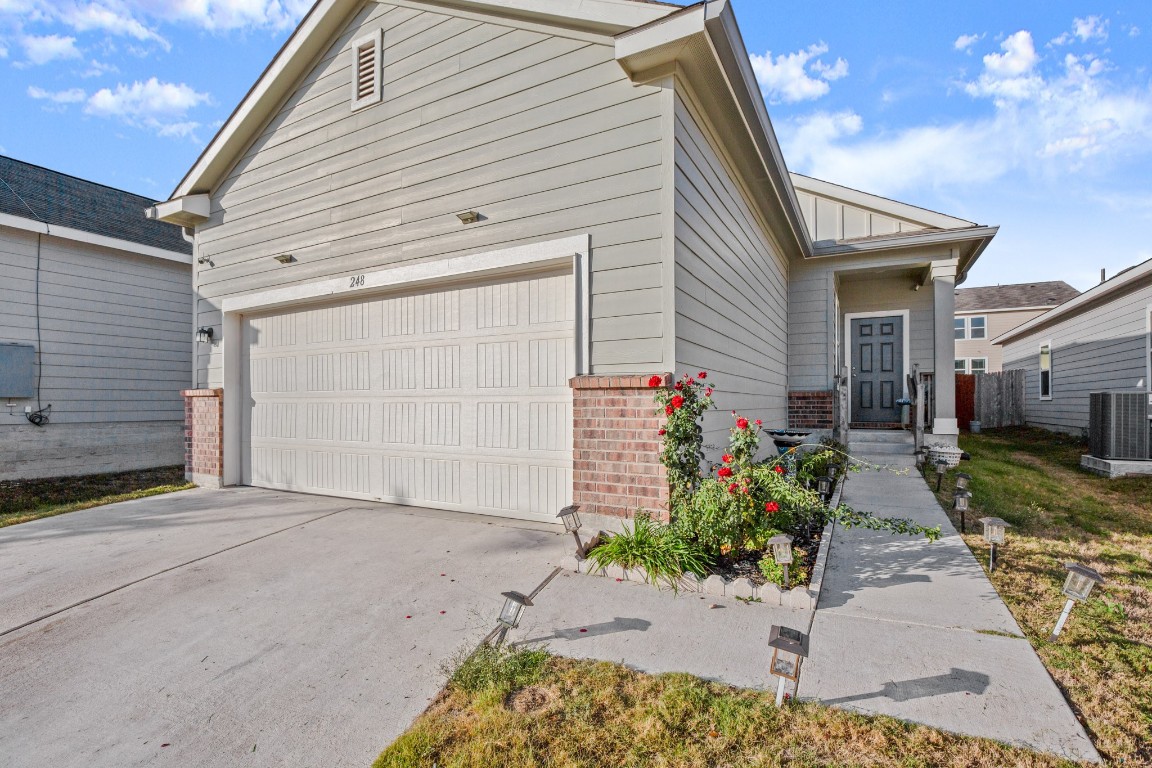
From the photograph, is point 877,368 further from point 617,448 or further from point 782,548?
point 782,548

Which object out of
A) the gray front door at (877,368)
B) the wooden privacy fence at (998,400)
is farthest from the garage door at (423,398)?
the wooden privacy fence at (998,400)

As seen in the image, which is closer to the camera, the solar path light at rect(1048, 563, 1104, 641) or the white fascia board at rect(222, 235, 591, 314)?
the solar path light at rect(1048, 563, 1104, 641)

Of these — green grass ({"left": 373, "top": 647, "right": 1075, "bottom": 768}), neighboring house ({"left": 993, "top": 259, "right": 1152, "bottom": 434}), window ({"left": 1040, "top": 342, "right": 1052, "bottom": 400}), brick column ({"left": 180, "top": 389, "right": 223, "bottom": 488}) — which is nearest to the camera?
green grass ({"left": 373, "top": 647, "right": 1075, "bottom": 768})

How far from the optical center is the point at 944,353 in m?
7.86

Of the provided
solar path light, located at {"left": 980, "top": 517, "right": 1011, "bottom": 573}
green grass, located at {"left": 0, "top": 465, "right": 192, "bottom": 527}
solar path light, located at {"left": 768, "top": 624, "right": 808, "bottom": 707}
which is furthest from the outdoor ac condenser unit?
green grass, located at {"left": 0, "top": 465, "right": 192, "bottom": 527}

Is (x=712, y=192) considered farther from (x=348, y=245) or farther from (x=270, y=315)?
(x=270, y=315)

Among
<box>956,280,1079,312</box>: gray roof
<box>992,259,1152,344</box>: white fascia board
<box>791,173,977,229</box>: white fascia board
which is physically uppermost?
<box>956,280,1079,312</box>: gray roof

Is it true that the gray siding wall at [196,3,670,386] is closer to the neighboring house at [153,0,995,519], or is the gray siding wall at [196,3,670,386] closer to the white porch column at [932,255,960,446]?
the neighboring house at [153,0,995,519]

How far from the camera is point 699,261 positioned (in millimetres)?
4477

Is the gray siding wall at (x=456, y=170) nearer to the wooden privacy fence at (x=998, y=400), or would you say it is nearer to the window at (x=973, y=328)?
the wooden privacy fence at (x=998, y=400)

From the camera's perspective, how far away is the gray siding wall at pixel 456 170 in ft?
13.2

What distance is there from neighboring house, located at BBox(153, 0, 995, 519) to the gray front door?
2.29m

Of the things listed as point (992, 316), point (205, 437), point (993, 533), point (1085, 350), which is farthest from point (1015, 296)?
point (205, 437)

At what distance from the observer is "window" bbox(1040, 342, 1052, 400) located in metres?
13.3
